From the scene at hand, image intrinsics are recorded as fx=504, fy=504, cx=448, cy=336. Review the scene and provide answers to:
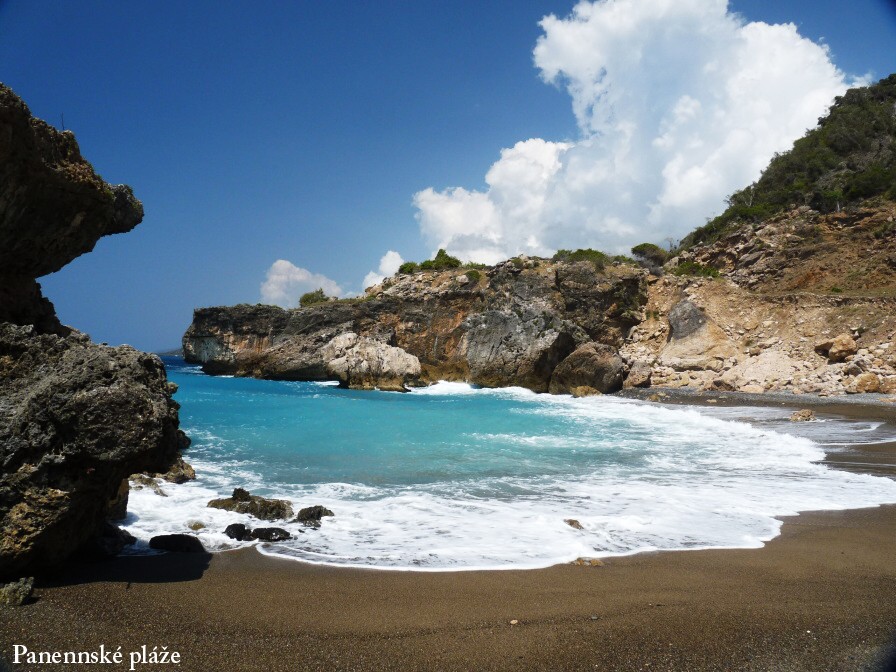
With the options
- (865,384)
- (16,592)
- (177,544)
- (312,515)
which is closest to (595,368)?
(865,384)

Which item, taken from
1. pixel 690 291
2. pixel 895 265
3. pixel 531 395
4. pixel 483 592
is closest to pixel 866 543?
pixel 483 592

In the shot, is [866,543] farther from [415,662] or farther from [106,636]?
[106,636]

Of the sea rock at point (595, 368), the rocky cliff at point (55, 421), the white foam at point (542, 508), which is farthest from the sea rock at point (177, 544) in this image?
the sea rock at point (595, 368)

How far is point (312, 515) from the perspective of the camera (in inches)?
291

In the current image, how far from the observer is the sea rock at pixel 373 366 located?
122 feet

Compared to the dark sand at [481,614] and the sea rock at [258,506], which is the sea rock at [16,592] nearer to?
the dark sand at [481,614]

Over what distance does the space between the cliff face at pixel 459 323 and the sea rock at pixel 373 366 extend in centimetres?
85

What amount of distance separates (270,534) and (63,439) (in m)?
2.73

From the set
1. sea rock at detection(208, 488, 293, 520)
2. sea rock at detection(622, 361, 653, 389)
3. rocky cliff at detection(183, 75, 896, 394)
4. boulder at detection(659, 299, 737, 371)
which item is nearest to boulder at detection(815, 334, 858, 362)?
rocky cliff at detection(183, 75, 896, 394)

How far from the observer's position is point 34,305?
768 centimetres

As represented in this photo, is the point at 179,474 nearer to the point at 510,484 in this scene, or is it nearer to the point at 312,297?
the point at 510,484

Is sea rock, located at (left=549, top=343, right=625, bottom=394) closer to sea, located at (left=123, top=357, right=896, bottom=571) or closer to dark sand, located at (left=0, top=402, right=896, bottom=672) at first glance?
sea, located at (left=123, top=357, right=896, bottom=571)

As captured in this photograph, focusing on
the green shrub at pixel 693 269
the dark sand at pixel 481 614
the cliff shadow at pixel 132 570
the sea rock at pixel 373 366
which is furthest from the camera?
the green shrub at pixel 693 269

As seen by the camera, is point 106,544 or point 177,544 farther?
point 177,544
